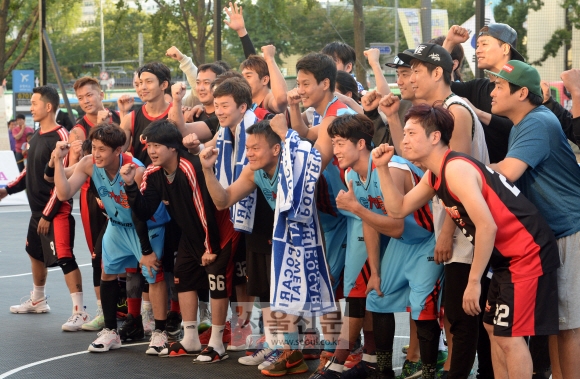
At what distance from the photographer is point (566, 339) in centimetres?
471

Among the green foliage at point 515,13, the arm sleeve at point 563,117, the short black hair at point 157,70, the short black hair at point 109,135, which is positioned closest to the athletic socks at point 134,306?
the short black hair at point 109,135

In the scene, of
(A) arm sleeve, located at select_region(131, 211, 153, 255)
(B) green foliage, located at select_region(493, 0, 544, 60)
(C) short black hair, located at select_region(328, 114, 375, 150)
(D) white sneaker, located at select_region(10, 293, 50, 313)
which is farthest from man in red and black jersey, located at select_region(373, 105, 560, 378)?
(B) green foliage, located at select_region(493, 0, 544, 60)

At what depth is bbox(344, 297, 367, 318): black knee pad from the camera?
5.64 metres

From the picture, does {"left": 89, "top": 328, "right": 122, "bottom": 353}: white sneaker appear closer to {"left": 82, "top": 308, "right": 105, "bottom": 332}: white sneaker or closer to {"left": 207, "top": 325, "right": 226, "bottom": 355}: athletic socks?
{"left": 82, "top": 308, "right": 105, "bottom": 332}: white sneaker

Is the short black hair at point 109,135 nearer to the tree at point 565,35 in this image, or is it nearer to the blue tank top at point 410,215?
the blue tank top at point 410,215

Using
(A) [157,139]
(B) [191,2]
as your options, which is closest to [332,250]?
(A) [157,139]

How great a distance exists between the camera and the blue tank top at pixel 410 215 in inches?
210

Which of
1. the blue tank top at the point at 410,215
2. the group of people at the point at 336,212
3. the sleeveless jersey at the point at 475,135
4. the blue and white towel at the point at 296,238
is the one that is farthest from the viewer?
the blue and white towel at the point at 296,238

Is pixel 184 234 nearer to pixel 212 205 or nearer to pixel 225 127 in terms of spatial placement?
pixel 212 205

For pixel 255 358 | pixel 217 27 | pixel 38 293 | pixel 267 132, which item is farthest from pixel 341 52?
pixel 217 27

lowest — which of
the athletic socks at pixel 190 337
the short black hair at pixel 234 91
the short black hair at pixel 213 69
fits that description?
the athletic socks at pixel 190 337

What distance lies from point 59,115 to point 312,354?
242 inches

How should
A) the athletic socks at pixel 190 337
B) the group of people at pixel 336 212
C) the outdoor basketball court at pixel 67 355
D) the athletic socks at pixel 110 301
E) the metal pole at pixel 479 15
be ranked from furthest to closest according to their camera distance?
1. the metal pole at pixel 479 15
2. the athletic socks at pixel 110 301
3. the athletic socks at pixel 190 337
4. the outdoor basketball court at pixel 67 355
5. the group of people at pixel 336 212

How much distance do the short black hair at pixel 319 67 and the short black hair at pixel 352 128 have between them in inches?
22.2
